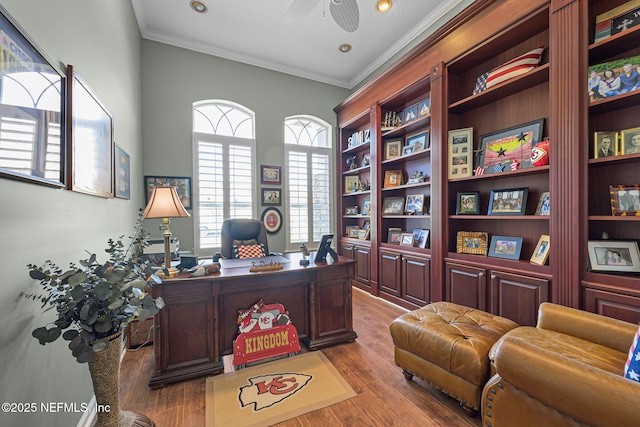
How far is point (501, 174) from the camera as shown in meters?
2.44

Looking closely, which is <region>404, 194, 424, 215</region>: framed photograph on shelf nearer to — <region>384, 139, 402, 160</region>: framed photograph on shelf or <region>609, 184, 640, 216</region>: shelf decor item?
<region>384, 139, 402, 160</region>: framed photograph on shelf

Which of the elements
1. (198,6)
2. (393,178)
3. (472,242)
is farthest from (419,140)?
(198,6)

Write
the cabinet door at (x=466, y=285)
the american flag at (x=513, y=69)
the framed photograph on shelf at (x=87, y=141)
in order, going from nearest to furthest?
the framed photograph on shelf at (x=87, y=141) → the american flag at (x=513, y=69) → the cabinet door at (x=466, y=285)

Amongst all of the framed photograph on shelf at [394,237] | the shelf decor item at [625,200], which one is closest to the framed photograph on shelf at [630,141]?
the shelf decor item at [625,200]

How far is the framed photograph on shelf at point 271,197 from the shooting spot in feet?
14.4

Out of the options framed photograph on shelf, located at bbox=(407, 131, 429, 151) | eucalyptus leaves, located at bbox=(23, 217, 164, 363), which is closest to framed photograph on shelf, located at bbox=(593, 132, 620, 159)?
framed photograph on shelf, located at bbox=(407, 131, 429, 151)

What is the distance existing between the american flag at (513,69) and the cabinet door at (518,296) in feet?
6.02

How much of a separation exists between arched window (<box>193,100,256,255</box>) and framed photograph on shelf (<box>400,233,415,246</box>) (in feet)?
7.84

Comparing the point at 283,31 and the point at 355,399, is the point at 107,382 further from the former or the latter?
the point at 283,31

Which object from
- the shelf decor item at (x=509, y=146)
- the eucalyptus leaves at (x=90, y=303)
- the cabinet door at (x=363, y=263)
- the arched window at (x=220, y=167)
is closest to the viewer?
the eucalyptus leaves at (x=90, y=303)

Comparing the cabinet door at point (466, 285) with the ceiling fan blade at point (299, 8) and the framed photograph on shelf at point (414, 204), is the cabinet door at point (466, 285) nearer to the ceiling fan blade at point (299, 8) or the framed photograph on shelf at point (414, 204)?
the framed photograph on shelf at point (414, 204)

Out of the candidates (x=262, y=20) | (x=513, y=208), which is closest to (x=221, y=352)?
(x=513, y=208)

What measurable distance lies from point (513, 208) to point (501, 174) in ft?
1.17

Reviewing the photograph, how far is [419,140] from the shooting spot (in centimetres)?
348
